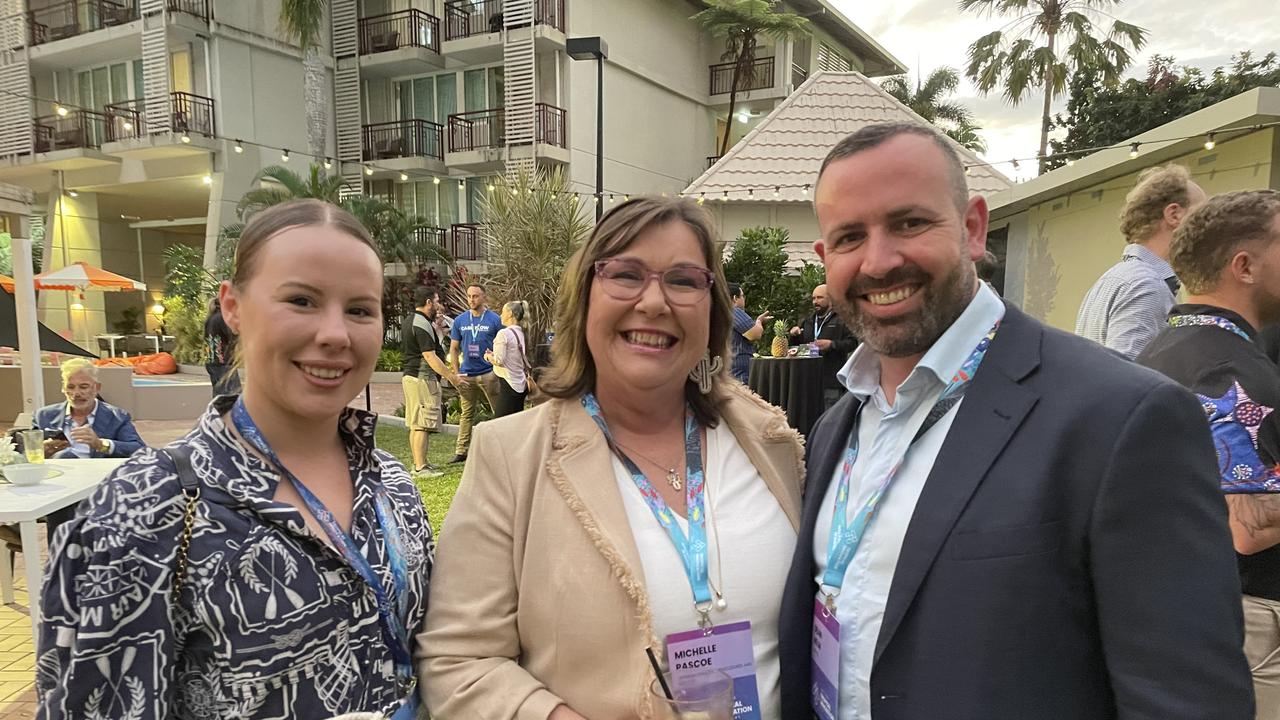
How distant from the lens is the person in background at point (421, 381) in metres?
7.57

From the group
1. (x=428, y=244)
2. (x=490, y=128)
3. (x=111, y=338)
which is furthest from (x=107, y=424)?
(x=111, y=338)

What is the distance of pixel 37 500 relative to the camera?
345cm

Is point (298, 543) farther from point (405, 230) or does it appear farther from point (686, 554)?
point (405, 230)

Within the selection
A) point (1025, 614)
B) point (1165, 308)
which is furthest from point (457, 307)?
point (1025, 614)

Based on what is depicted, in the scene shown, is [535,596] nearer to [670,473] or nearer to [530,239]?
[670,473]

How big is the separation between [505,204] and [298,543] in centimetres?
1169

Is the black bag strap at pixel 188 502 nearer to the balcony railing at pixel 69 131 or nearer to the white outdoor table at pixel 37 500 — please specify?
the white outdoor table at pixel 37 500

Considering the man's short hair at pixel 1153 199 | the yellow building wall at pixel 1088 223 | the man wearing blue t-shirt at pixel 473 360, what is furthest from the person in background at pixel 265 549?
the yellow building wall at pixel 1088 223

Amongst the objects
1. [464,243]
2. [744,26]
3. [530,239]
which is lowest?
[530,239]

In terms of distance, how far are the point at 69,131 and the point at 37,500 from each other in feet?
73.5

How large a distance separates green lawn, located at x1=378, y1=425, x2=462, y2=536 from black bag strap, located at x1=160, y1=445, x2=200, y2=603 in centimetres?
358

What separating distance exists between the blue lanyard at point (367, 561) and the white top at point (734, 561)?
514mm

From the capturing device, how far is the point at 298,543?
129 centimetres

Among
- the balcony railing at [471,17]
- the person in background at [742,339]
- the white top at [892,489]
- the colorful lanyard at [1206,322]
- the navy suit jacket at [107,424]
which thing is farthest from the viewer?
the balcony railing at [471,17]
